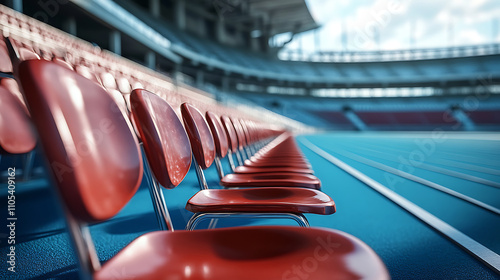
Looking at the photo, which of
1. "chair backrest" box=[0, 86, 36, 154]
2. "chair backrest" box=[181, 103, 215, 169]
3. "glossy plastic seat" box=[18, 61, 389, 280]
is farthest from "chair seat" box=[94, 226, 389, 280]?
"chair backrest" box=[0, 86, 36, 154]

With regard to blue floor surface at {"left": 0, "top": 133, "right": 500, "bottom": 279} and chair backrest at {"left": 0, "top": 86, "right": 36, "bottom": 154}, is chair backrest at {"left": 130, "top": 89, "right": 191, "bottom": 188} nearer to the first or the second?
blue floor surface at {"left": 0, "top": 133, "right": 500, "bottom": 279}

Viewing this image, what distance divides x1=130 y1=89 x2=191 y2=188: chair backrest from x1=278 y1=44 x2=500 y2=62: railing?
96.6 feet

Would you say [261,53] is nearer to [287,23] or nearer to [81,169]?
[287,23]

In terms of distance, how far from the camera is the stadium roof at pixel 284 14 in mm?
20484

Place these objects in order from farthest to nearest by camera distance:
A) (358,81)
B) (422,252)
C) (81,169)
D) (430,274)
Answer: (358,81) < (422,252) < (430,274) < (81,169)

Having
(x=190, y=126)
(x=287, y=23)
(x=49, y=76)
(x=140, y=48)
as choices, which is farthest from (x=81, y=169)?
(x=287, y=23)

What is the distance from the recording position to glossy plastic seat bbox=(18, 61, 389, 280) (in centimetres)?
44

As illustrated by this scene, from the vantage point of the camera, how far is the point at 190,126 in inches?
43.6

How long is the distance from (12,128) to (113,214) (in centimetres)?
141

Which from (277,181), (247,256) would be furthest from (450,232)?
(247,256)

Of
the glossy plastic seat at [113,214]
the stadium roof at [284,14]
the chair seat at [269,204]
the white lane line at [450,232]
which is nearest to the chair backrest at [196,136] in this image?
the chair seat at [269,204]

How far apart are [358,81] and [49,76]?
2816 centimetres

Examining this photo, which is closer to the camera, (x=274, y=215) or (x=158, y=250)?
(x=158, y=250)

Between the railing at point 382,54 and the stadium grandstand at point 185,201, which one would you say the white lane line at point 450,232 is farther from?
the railing at point 382,54
